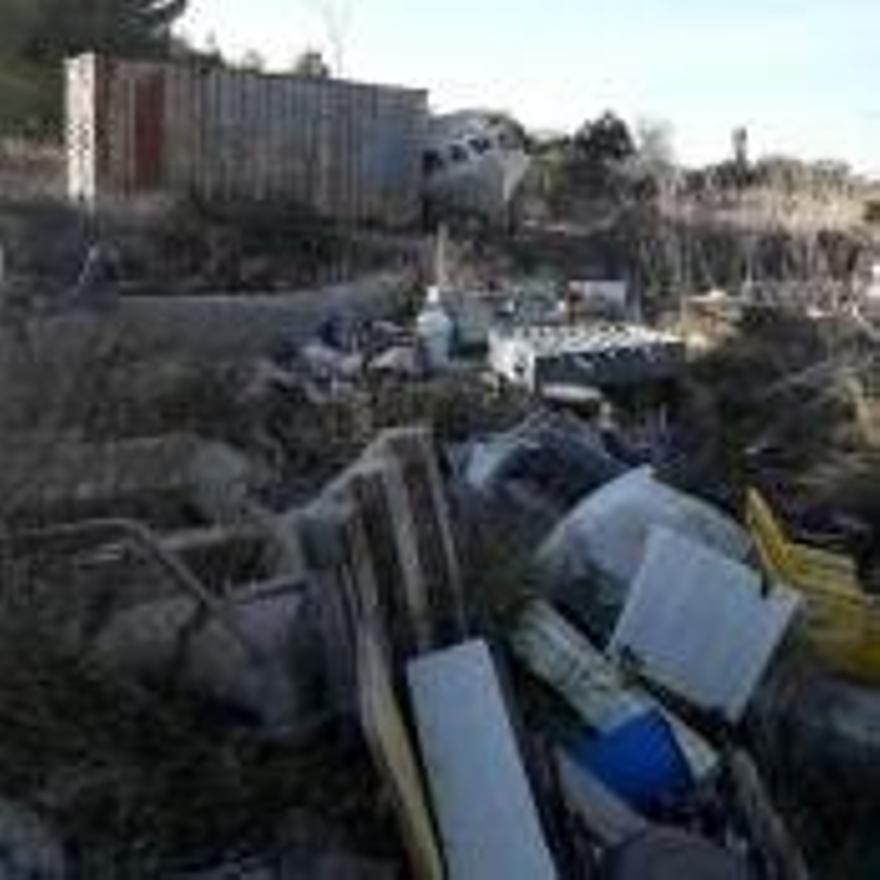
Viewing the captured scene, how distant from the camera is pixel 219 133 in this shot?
1908 centimetres

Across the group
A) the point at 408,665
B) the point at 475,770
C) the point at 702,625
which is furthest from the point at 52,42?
the point at 475,770

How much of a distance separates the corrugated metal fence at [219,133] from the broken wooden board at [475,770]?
13.0 m

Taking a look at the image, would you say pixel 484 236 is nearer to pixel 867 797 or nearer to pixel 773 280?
pixel 773 280

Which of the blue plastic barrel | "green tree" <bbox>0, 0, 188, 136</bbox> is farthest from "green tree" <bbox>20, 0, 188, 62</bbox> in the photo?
the blue plastic barrel

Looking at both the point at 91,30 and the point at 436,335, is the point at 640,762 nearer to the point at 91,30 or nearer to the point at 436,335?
the point at 436,335

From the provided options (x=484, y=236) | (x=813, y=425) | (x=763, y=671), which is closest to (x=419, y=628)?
(x=763, y=671)

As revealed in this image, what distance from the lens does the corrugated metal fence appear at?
1898 cm

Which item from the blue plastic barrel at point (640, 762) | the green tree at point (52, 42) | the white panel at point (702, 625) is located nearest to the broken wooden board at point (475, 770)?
the blue plastic barrel at point (640, 762)

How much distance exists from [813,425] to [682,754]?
481 centimetres

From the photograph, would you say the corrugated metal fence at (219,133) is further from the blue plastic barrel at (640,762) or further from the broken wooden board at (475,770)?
the broken wooden board at (475,770)

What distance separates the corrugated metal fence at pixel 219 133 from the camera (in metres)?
19.0

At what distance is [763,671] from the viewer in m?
6.75

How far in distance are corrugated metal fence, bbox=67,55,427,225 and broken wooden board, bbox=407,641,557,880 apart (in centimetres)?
1300

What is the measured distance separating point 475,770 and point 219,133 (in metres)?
14.1
